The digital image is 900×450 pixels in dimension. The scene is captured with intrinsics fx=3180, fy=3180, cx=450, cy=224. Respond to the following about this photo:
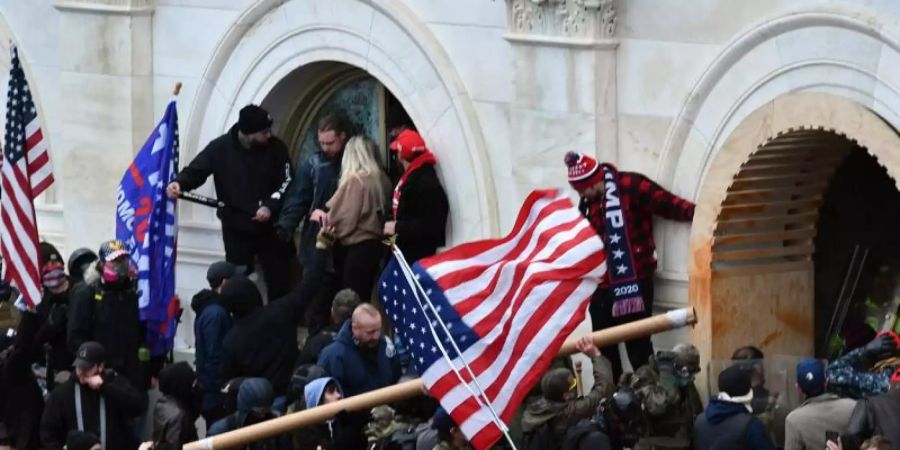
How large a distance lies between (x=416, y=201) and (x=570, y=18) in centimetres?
204

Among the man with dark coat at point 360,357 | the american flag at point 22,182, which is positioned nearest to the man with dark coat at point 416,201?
the man with dark coat at point 360,357

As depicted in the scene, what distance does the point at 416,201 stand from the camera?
875 inches

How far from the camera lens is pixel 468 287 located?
1769 cm

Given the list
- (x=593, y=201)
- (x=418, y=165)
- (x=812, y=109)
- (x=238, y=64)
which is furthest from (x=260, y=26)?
(x=812, y=109)

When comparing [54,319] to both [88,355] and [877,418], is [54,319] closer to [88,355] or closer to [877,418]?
[88,355]

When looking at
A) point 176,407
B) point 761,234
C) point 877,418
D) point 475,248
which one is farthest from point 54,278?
point 877,418

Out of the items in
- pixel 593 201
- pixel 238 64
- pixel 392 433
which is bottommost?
pixel 392 433

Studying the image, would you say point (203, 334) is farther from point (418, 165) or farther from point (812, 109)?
point (812, 109)

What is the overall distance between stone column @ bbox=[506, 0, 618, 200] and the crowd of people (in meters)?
0.50

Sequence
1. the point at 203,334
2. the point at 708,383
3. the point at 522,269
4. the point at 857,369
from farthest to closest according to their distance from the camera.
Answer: the point at 203,334
the point at 708,383
the point at 857,369
the point at 522,269

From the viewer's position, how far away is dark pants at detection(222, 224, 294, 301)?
23844 millimetres

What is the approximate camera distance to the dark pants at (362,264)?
74.2ft

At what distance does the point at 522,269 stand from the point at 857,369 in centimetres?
240

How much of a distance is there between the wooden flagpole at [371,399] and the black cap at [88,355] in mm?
1509
